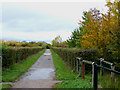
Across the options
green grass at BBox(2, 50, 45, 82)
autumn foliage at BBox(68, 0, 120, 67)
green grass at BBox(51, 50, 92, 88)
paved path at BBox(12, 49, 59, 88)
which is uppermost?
autumn foliage at BBox(68, 0, 120, 67)

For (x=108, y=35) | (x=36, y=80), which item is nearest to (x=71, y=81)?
(x=36, y=80)

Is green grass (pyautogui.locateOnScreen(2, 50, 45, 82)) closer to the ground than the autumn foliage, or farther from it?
closer to the ground

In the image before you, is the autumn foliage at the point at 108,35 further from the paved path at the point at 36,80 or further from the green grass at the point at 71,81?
the paved path at the point at 36,80

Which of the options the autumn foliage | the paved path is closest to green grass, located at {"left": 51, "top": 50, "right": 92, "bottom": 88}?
the paved path

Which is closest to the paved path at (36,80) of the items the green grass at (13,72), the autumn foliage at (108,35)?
the green grass at (13,72)

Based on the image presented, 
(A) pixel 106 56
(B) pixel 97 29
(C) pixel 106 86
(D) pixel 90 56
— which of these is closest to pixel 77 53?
(D) pixel 90 56

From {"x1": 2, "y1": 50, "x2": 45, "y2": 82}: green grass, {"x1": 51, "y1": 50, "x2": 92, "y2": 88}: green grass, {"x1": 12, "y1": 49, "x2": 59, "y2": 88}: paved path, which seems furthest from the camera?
{"x1": 2, "y1": 50, "x2": 45, "y2": 82}: green grass

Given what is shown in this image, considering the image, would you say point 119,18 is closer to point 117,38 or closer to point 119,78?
point 117,38

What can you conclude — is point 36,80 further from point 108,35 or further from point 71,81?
point 108,35

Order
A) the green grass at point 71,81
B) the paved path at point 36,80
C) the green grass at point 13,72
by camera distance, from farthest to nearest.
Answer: the green grass at point 13,72, the paved path at point 36,80, the green grass at point 71,81

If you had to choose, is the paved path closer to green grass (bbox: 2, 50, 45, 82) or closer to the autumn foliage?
green grass (bbox: 2, 50, 45, 82)

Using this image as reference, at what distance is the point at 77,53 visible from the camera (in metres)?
8.32

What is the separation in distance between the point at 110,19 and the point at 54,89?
6.45m

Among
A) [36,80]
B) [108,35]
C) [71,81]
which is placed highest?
[108,35]
